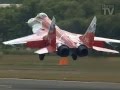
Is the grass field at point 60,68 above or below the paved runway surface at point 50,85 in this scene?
below

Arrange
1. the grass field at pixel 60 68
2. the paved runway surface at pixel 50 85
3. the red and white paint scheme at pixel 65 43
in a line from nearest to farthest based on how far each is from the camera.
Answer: the paved runway surface at pixel 50 85, the grass field at pixel 60 68, the red and white paint scheme at pixel 65 43

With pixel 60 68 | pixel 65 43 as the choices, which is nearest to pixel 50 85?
pixel 60 68

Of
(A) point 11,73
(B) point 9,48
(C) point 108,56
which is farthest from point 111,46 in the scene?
(A) point 11,73

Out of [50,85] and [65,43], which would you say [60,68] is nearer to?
[65,43]

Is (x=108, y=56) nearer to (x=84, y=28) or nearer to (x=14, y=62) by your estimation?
(x=14, y=62)

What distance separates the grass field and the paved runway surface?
2.33 m

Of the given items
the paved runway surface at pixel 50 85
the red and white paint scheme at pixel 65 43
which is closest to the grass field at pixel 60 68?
the red and white paint scheme at pixel 65 43

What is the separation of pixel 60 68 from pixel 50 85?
10.5 meters

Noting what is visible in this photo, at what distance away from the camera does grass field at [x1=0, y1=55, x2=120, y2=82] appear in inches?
1825

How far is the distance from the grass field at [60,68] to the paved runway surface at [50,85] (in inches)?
91.9

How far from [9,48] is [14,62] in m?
11.6

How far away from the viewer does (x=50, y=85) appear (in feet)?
138

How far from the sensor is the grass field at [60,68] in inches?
1825

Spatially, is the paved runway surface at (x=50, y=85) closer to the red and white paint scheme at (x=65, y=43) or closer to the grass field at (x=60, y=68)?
the grass field at (x=60, y=68)
